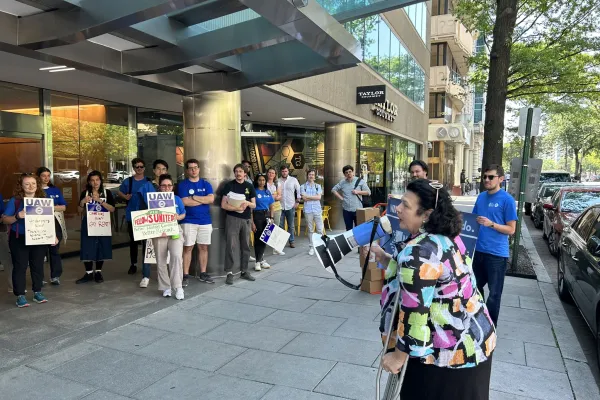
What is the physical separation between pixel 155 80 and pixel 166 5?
10.5 feet

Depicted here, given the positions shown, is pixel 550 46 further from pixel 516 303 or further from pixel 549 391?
pixel 549 391

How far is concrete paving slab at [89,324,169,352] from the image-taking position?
4.58 meters

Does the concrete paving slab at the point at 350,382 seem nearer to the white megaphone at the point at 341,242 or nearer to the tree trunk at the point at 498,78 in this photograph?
the white megaphone at the point at 341,242

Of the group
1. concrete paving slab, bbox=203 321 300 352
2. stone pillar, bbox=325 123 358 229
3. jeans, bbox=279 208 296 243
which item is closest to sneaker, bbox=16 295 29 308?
concrete paving slab, bbox=203 321 300 352

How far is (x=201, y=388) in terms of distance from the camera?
3.69 metres

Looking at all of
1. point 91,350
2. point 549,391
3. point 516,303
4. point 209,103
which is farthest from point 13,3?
point 516,303

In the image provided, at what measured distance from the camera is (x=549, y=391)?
374 centimetres

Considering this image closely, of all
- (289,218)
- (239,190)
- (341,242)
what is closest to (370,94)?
(289,218)

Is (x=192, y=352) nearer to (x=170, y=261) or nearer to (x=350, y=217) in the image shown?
(x=170, y=261)

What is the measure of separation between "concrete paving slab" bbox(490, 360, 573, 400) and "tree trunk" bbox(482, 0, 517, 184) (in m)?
6.41

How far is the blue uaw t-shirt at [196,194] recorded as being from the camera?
678 centimetres

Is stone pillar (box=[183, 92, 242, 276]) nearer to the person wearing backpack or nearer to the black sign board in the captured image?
the person wearing backpack

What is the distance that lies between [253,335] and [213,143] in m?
3.56

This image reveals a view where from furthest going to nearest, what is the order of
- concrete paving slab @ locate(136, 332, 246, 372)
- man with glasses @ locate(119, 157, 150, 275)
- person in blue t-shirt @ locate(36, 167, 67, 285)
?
man with glasses @ locate(119, 157, 150, 275), person in blue t-shirt @ locate(36, 167, 67, 285), concrete paving slab @ locate(136, 332, 246, 372)
